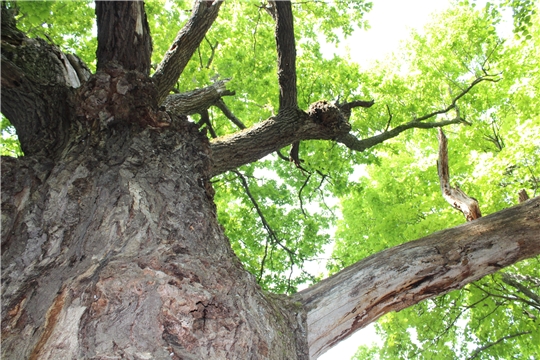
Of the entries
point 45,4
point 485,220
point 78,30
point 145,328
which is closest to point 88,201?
point 145,328

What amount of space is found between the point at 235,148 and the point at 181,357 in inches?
120

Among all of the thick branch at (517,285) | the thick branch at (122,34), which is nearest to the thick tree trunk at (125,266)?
the thick branch at (122,34)

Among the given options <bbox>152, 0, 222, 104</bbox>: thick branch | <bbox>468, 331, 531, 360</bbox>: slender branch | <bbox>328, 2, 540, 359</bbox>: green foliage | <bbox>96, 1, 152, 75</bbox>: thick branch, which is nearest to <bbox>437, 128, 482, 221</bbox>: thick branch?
<bbox>328, 2, 540, 359</bbox>: green foliage

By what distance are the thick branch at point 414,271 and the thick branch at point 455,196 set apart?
76 centimetres

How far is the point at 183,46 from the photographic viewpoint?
4156 millimetres

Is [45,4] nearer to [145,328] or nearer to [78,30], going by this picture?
[78,30]

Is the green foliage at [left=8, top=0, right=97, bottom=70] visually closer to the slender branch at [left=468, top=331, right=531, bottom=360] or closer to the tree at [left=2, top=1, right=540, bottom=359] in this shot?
the tree at [left=2, top=1, right=540, bottom=359]

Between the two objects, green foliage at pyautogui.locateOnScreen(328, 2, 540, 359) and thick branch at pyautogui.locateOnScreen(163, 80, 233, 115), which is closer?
thick branch at pyautogui.locateOnScreen(163, 80, 233, 115)

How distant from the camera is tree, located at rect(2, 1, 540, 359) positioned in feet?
4.73

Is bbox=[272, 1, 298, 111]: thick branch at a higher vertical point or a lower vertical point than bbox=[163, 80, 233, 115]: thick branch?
lower

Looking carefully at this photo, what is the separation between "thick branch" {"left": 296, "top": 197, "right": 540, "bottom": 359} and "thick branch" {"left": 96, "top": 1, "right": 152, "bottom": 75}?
238cm

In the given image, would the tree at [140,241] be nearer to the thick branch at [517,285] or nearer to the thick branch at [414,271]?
the thick branch at [414,271]

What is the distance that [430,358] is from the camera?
7223mm

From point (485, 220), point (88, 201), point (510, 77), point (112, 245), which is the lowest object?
point (485, 220)
